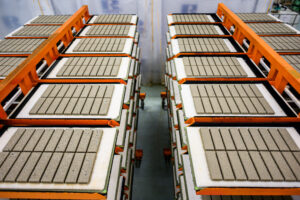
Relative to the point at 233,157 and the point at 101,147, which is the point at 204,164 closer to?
the point at 233,157

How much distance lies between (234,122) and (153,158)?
3.56m

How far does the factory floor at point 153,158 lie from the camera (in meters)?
4.99

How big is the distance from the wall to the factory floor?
94.8 inches

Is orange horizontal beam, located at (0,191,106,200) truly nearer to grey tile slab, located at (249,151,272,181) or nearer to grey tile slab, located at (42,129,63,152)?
grey tile slab, located at (42,129,63,152)

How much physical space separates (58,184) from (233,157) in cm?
201

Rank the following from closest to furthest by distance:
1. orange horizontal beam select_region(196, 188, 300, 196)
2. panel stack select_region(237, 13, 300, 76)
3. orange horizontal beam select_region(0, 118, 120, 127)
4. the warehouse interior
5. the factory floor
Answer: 1. orange horizontal beam select_region(196, 188, 300, 196)
2. the warehouse interior
3. orange horizontal beam select_region(0, 118, 120, 127)
4. panel stack select_region(237, 13, 300, 76)
5. the factory floor

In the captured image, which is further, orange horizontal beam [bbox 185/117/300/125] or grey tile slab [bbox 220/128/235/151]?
orange horizontal beam [bbox 185/117/300/125]

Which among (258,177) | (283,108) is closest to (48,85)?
(258,177)

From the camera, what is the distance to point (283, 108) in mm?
2861

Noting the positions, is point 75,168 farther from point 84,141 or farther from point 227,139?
point 227,139

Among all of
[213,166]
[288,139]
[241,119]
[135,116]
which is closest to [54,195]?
[213,166]

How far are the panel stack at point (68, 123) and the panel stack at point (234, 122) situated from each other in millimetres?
1067

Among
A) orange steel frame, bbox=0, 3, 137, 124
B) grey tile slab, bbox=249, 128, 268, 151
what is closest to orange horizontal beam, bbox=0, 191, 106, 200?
orange steel frame, bbox=0, 3, 137, 124

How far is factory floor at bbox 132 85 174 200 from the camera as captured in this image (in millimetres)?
4988
